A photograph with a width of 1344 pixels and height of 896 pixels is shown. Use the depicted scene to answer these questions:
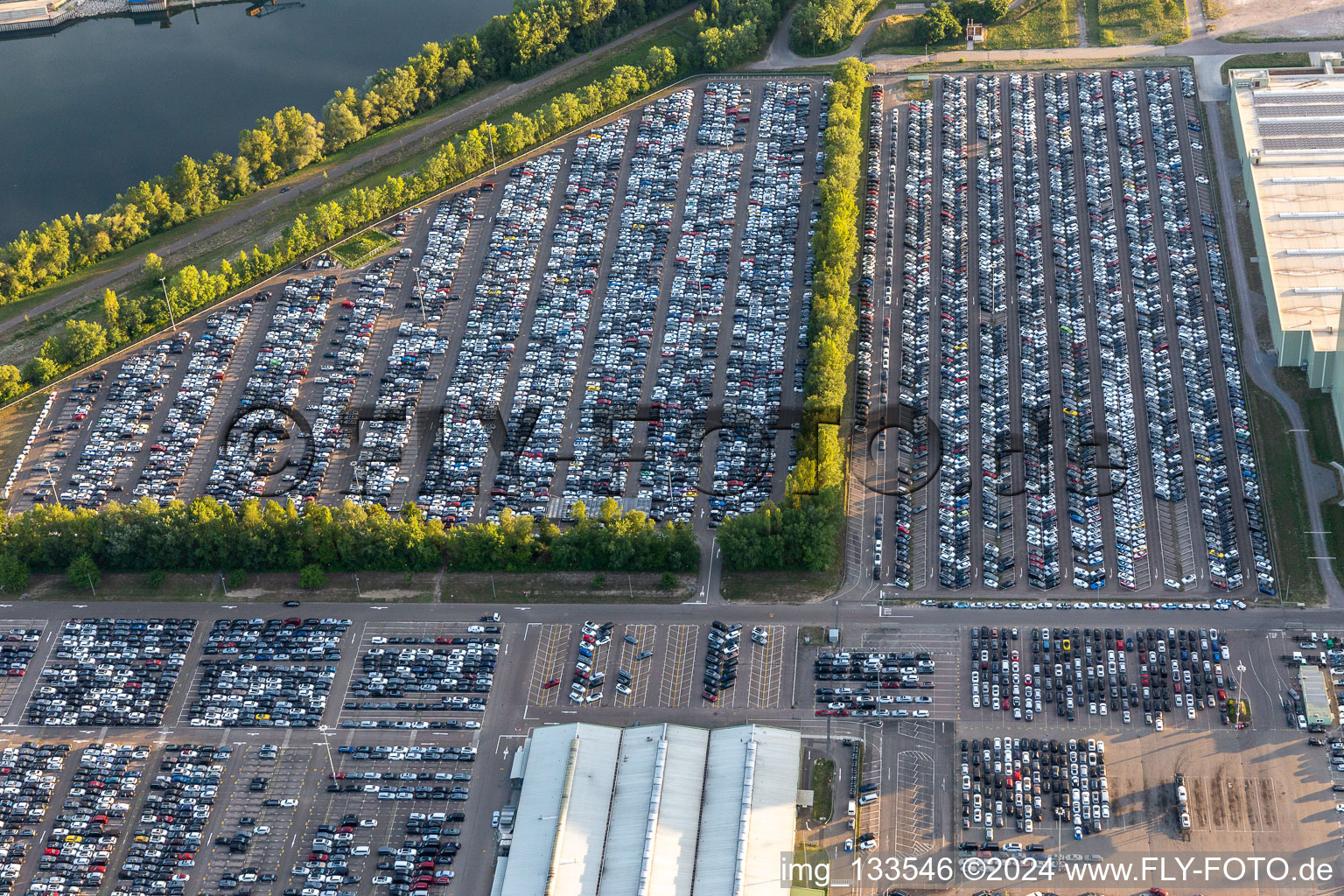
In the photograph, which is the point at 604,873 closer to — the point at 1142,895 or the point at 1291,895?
the point at 1142,895

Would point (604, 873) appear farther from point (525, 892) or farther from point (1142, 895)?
point (1142, 895)

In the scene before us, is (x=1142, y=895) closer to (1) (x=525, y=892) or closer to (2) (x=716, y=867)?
(2) (x=716, y=867)

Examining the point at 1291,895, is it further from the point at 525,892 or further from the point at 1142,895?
the point at 525,892

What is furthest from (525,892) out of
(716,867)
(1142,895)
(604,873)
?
(1142,895)

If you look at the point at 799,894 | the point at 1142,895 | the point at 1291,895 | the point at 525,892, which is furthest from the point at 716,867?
the point at 1291,895

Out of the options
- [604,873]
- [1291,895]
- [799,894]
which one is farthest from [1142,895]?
[604,873]

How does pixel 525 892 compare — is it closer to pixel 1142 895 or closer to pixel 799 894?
pixel 799 894

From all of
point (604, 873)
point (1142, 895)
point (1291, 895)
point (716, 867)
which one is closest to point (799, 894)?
point (716, 867)
